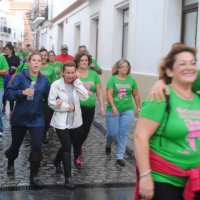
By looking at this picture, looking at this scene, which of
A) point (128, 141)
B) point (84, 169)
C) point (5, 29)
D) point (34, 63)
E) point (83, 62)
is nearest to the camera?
point (34, 63)

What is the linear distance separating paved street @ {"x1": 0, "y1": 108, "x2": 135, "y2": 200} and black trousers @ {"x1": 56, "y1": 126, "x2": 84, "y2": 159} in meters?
0.38

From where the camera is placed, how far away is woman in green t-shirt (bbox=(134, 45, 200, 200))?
3.00 metres

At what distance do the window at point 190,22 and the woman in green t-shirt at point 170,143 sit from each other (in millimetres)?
7169

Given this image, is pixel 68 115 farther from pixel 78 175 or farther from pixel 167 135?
pixel 167 135

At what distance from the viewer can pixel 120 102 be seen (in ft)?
24.0

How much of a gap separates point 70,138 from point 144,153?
332 cm

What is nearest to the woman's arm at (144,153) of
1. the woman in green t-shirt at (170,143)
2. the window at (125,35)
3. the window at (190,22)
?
the woman in green t-shirt at (170,143)

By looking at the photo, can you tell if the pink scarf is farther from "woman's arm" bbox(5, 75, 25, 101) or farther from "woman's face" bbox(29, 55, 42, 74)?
"woman's face" bbox(29, 55, 42, 74)

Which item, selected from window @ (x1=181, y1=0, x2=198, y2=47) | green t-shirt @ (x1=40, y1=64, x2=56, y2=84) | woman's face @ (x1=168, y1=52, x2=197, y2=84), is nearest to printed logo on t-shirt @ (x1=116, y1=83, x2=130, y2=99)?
green t-shirt @ (x1=40, y1=64, x2=56, y2=84)

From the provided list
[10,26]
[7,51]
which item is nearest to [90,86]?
[7,51]

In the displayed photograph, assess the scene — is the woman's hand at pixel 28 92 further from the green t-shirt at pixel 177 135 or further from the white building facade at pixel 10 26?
the white building facade at pixel 10 26

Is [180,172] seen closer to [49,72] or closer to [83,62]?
[83,62]

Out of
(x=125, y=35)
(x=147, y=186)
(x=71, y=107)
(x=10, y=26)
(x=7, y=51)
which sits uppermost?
(x=10, y=26)

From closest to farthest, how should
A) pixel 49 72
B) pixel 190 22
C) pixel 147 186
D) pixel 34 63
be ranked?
pixel 147 186
pixel 34 63
pixel 49 72
pixel 190 22
